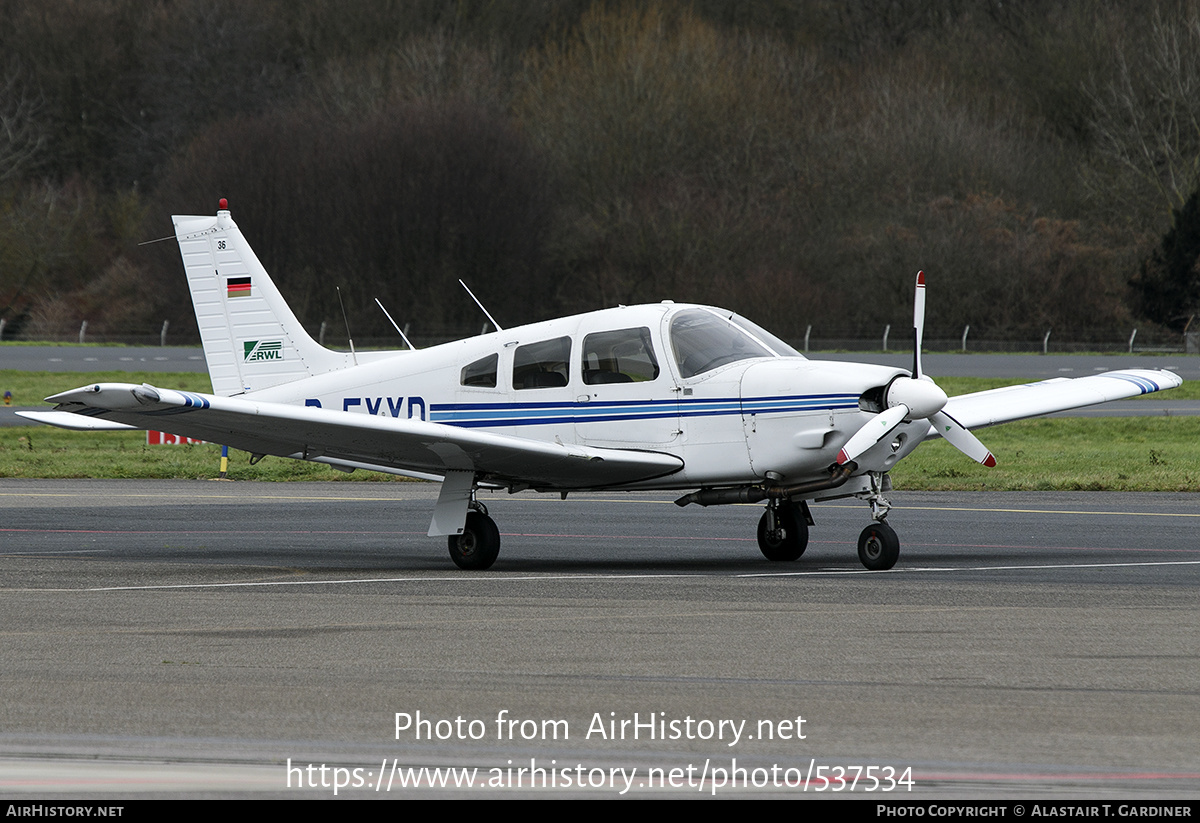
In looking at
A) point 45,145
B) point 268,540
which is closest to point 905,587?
point 268,540

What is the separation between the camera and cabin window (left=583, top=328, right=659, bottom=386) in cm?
1304

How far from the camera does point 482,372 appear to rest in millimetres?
Result: 13766

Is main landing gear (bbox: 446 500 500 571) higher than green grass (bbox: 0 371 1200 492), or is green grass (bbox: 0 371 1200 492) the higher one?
main landing gear (bbox: 446 500 500 571)

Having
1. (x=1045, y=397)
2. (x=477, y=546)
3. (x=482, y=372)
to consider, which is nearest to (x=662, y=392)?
(x=482, y=372)

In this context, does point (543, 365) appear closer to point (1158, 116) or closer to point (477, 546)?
point (477, 546)

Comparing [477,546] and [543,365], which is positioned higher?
[543,365]

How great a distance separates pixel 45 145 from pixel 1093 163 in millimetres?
50594

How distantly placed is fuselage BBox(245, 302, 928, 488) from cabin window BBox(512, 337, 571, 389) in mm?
12

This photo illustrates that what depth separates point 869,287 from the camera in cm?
5872

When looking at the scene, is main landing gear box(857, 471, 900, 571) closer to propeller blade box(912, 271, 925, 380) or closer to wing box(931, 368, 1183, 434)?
propeller blade box(912, 271, 925, 380)

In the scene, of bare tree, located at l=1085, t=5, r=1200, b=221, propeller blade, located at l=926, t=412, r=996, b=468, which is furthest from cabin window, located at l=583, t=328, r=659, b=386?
bare tree, located at l=1085, t=5, r=1200, b=221

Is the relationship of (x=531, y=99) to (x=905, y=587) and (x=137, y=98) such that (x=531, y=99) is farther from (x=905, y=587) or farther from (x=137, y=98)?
(x=905, y=587)

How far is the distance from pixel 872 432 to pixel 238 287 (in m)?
7.04

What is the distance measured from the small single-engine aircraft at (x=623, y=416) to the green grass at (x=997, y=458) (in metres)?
6.88
